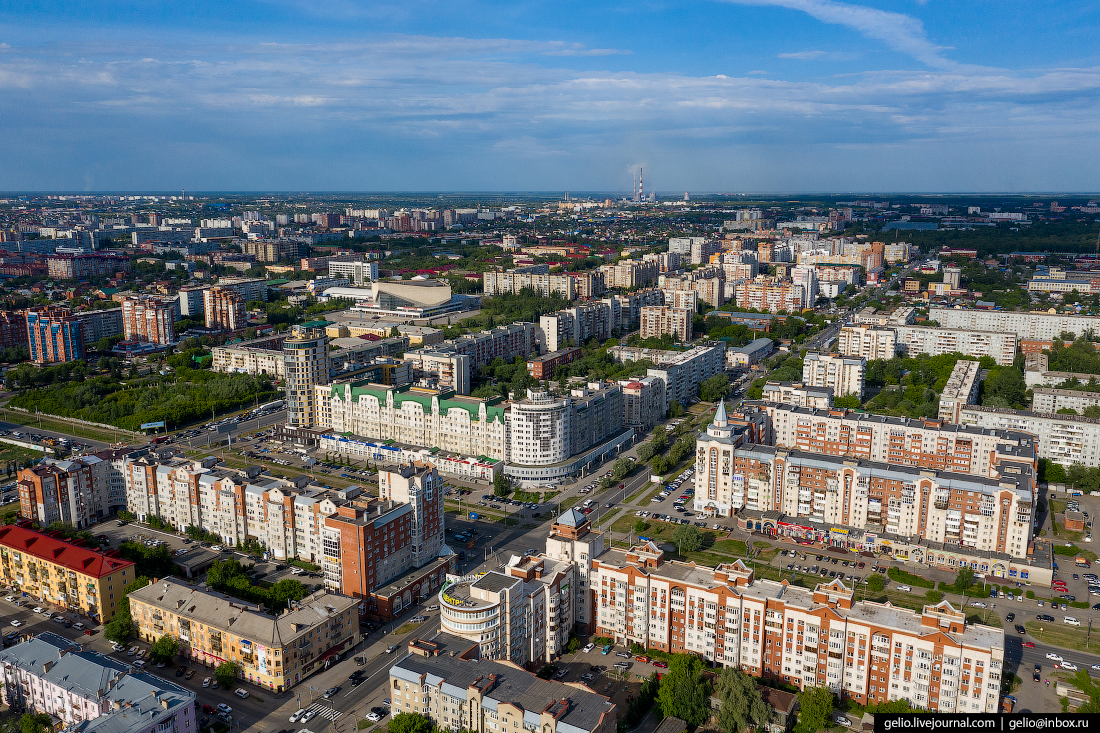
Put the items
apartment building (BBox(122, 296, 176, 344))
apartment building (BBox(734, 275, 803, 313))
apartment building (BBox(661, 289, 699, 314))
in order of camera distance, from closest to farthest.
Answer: apartment building (BBox(122, 296, 176, 344))
apartment building (BBox(661, 289, 699, 314))
apartment building (BBox(734, 275, 803, 313))

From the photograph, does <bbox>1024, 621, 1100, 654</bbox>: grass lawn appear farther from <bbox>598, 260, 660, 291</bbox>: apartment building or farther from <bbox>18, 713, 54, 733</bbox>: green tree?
<bbox>598, 260, 660, 291</bbox>: apartment building

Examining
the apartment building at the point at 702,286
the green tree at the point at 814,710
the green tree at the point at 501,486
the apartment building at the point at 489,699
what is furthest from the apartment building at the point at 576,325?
the green tree at the point at 814,710

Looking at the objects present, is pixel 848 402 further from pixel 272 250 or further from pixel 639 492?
pixel 272 250

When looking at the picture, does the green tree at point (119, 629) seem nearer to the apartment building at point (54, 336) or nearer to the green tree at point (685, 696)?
the green tree at point (685, 696)

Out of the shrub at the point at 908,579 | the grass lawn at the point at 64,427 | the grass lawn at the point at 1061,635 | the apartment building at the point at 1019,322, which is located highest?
the apartment building at the point at 1019,322

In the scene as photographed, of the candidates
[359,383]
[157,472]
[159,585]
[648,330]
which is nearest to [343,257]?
[648,330]

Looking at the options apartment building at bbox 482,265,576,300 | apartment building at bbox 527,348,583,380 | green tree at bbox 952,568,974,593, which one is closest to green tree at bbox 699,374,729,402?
apartment building at bbox 527,348,583,380

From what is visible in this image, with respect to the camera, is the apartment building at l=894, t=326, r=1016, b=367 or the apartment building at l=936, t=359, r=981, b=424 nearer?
the apartment building at l=936, t=359, r=981, b=424
